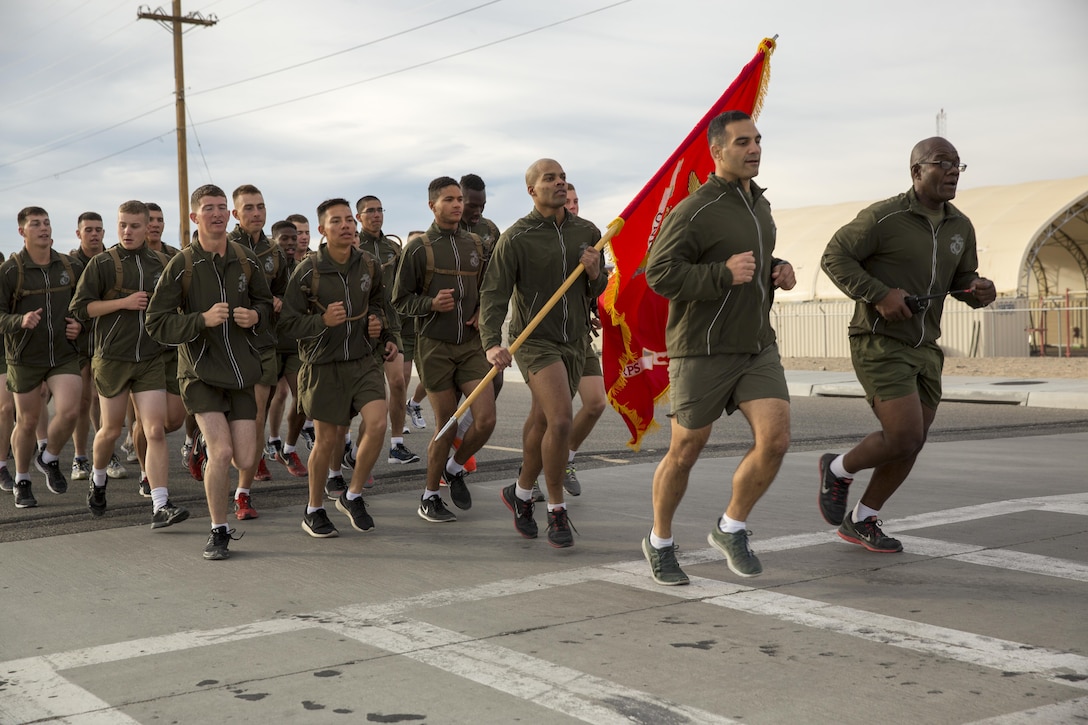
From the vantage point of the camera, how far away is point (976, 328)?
33812 millimetres

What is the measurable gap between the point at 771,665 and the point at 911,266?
8.83 ft

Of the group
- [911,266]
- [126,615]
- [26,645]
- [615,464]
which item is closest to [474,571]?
[126,615]

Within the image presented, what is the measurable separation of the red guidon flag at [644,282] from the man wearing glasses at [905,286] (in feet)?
4.39

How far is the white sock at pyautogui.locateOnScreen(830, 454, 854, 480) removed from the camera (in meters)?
6.67

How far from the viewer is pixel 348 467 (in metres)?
10.6

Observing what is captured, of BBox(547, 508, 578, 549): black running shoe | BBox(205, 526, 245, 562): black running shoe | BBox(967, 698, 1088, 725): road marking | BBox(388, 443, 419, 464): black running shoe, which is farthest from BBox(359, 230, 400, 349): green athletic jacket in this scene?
BBox(967, 698, 1088, 725): road marking

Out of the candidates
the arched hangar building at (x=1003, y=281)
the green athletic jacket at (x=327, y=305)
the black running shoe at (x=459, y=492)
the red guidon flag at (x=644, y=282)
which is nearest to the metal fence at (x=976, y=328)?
the arched hangar building at (x=1003, y=281)

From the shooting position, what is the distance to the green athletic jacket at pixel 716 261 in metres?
5.65

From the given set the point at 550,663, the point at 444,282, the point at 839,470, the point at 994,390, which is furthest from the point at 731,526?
the point at 994,390

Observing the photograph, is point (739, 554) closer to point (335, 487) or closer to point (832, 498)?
point (832, 498)

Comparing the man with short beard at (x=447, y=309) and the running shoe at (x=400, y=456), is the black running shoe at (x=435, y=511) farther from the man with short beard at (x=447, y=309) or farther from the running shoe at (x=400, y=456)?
the running shoe at (x=400, y=456)

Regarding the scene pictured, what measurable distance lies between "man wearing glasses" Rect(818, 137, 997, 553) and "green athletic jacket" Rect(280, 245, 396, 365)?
113 inches

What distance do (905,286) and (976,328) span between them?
29.2 metres

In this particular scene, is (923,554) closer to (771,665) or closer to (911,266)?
(911,266)
